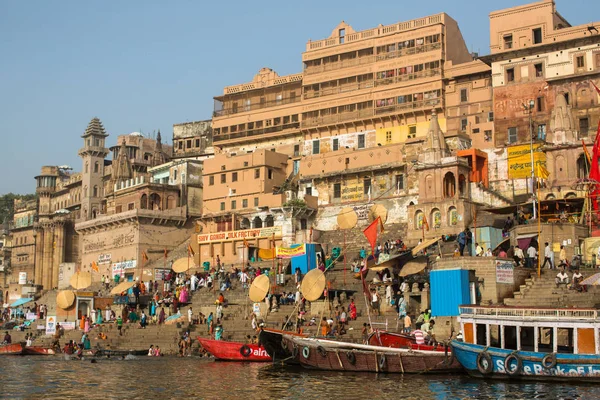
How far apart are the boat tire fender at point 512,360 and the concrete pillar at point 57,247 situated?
2363 inches

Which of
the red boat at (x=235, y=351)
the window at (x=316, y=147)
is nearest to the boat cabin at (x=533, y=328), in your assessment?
the red boat at (x=235, y=351)

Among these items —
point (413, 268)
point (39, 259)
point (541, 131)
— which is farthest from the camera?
point (39, 259)

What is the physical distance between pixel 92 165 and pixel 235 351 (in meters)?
52.9

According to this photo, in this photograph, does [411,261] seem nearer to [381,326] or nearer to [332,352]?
[381,326]

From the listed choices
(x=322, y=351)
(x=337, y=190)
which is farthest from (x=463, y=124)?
(x=322, y=351)

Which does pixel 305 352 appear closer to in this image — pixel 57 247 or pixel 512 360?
pixel 512 360

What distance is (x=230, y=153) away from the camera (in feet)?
215

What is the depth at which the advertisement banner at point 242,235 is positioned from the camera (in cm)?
5447

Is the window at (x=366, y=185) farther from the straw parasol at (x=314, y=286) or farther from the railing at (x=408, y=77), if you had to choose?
the straw parasol at (x=314, y=286)

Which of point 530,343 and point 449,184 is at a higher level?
point 449,184

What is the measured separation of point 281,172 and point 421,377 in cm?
3740

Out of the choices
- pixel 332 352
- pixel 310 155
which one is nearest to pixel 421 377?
pixel 332 352

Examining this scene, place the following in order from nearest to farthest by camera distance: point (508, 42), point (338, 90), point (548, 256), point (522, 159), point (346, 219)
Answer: point (548, 256) → point (346, 219) → point (522, 159) → point (508, 42) → point (338, 90)

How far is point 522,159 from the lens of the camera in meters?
46.9
